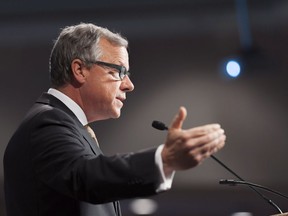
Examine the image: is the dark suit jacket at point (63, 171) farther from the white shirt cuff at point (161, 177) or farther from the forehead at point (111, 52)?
the forehead at point (111, 52)

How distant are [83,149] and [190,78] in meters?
3.35

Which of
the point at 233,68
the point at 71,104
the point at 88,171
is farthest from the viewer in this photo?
the point at 233,68

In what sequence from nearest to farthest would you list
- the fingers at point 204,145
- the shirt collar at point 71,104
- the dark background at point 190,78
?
the fingers at point 204,145 → the shirt collar at point 71,104 → the dark background at point 190,78

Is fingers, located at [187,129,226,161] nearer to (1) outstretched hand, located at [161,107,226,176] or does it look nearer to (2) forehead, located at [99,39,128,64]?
(1) outstretched hand, located at [161,107,226,176]

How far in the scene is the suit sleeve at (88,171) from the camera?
1164 mm

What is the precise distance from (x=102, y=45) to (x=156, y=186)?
708 mm

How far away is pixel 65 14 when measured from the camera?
4723 mm

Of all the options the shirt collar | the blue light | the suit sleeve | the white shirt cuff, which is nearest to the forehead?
the shirt collar

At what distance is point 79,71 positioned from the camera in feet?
5.57

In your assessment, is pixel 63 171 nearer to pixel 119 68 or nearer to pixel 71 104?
pixel 71 104

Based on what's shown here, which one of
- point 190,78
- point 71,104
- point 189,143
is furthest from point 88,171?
point 190,78

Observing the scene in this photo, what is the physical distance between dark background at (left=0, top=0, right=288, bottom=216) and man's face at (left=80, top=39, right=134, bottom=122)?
277 centimetres

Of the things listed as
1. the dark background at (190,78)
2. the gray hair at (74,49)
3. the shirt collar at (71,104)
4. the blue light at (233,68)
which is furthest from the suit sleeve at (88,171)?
the blue light at (233,68)

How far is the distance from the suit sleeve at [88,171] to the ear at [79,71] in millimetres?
357
